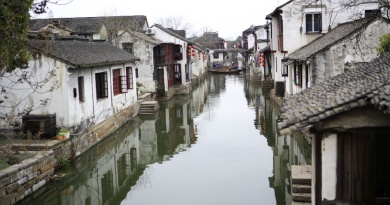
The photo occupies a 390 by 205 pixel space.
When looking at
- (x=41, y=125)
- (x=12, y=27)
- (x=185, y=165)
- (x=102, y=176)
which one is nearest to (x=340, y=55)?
(x=185, y=165)

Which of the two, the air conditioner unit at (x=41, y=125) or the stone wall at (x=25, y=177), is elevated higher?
the air conditioner unit at (x=41, y=125)

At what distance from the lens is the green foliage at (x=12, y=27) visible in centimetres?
901

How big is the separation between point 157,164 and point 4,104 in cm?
671

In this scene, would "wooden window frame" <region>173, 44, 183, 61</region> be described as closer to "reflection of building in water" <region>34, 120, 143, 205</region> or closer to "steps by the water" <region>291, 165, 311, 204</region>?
"reflection of building in water" <region>34, 120, 143, 205</region>

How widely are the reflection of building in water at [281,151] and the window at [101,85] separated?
27.3ft

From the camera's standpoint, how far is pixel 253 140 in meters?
18.9

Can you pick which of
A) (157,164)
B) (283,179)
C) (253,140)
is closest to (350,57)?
(253,140)

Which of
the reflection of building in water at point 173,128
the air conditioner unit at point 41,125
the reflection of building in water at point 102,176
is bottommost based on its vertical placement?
the reflection of building in water at point 102,176

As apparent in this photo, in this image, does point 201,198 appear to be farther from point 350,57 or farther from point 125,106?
point 125,106

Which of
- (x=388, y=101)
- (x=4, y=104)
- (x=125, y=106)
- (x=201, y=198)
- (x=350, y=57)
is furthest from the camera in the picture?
(x=125, y=106)

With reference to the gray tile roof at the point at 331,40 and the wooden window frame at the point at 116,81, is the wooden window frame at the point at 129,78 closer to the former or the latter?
the wooden window frame at the point at 116,81

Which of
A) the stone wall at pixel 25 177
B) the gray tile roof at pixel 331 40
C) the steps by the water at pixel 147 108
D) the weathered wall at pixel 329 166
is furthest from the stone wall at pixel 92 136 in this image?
the weathered wall at pixel 329 166

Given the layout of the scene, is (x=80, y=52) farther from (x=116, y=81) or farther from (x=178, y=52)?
(x=178, y=52)

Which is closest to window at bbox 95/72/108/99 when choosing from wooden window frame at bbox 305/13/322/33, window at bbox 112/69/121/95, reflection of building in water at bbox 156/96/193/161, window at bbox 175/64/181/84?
window at bbox 112/69/121/95
